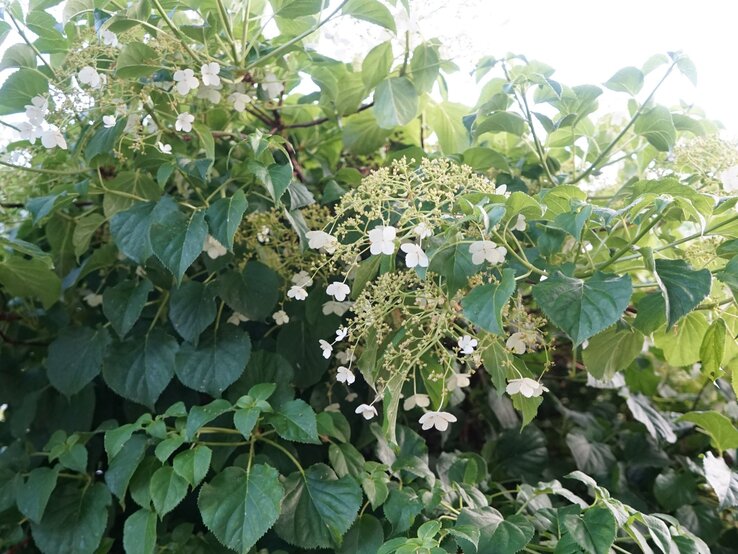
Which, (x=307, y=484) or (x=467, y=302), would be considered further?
(x=307, y=484)

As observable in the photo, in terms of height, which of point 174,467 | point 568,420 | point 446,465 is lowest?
point 568,420

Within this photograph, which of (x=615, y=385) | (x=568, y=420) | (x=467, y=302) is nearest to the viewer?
(x=467, y=302)

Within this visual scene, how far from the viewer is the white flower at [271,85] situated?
87cm

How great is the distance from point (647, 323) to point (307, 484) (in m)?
0.39

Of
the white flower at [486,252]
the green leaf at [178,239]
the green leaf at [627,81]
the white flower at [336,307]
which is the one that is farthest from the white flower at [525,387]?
the green leaf at [627,81]

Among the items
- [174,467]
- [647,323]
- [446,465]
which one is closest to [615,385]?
[446,465]

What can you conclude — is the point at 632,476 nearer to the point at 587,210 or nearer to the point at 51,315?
the point at 587,210

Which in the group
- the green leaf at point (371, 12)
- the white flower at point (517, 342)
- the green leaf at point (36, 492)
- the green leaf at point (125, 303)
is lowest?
the green leaf at point (36, 492)

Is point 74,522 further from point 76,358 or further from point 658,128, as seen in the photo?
point 658,128

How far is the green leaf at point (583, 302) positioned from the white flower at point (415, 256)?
0.10 metres

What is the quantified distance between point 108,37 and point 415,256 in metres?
0.44

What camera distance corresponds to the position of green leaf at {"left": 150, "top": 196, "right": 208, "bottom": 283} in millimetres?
686

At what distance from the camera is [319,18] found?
86cm

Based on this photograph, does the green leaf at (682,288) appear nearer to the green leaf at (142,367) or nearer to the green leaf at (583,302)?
the green leaf at (583,302)
